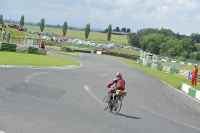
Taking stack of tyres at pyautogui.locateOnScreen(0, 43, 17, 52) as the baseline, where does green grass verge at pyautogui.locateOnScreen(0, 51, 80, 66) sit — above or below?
below

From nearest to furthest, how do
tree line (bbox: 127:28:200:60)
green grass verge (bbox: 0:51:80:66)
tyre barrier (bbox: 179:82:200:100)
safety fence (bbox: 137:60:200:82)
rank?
tyre barrier (bbox: 179:82:200:100), green grass verge (bbox: 0:51:80:66), safety fence (bbox: 137:60:200:82), tree line (bbox: 127:28:200:60)

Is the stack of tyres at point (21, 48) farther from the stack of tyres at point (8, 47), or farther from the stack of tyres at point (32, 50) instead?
the stack of tyres at point (32, 50)

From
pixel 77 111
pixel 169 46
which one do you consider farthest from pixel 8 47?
pixel 169 46

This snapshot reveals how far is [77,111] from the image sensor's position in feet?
44.0

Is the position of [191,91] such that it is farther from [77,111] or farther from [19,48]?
[19,48]

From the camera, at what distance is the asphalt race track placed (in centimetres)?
1059

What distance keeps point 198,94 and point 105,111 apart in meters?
11.2

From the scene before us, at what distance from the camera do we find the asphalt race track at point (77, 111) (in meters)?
10.6

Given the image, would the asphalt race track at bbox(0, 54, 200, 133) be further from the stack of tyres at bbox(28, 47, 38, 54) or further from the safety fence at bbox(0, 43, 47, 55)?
the stack of tyres at bbox(28, 47, 38, 54)

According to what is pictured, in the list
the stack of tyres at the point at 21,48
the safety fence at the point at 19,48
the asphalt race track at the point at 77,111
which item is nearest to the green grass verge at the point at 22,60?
the safety fence at the point at 19,48

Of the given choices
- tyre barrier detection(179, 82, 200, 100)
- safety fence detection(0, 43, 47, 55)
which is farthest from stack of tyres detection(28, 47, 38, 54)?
tyre barrier detection(179, 82, 200, 100)

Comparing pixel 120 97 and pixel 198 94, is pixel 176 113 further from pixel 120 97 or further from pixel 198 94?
pixel 198 94

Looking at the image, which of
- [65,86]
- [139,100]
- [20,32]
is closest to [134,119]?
[139,100]

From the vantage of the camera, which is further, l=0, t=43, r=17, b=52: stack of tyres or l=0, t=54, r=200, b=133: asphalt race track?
l=0, t=43, r=17, b=52: stack of tyres
